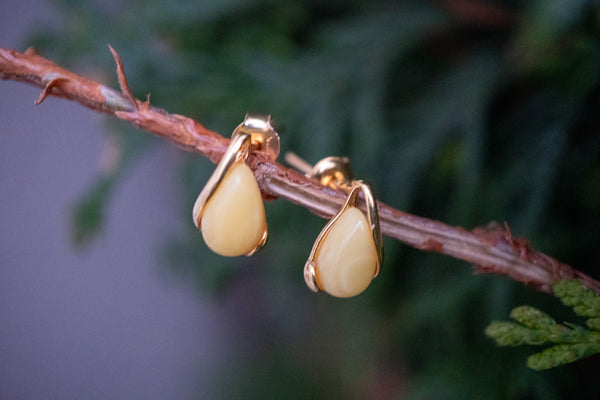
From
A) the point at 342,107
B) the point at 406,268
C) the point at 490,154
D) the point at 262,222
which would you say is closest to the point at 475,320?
the point at 406,268

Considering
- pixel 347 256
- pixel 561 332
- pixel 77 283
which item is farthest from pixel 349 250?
pixel 77 283

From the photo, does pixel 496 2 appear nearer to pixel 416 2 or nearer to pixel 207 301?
pixel 416 2

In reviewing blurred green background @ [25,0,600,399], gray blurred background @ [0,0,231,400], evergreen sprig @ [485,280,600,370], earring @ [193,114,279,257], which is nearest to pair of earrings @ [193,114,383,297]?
earring @ [193,114,279,257]

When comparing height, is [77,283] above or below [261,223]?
above

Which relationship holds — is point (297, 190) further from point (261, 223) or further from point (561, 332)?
point (561, 332)

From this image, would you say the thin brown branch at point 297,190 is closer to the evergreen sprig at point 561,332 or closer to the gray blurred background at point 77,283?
the evergreen sprig at point 561,332

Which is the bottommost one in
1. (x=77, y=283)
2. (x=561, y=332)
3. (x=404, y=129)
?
(x=561, y=332)
